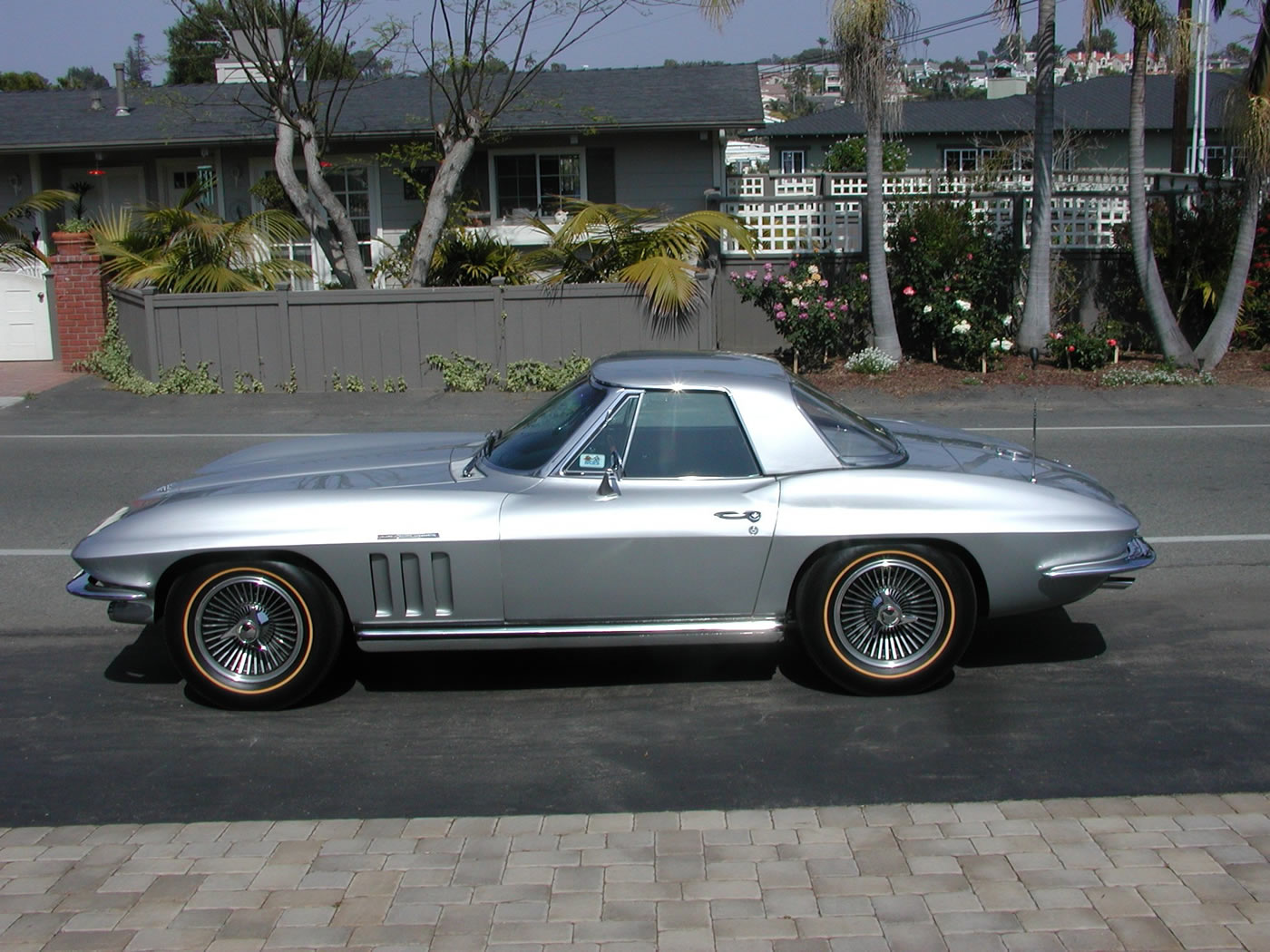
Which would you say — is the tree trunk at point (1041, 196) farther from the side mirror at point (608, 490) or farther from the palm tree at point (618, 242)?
the side mirror at point (608, 490)

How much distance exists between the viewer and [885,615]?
5332mm

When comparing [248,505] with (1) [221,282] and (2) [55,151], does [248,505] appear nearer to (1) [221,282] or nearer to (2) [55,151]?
(1) [221,282]

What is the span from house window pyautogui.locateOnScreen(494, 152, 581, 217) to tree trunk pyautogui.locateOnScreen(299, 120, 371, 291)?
15.2 ft

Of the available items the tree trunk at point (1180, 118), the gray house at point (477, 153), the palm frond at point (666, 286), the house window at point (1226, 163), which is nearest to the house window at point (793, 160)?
the gray house at point (477, 153)

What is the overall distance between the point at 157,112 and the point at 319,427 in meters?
12.6

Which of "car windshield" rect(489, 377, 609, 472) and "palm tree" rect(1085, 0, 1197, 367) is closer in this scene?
"car windshield" rect(489, 377, 609, 472)

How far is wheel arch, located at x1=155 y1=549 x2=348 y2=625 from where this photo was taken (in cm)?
518

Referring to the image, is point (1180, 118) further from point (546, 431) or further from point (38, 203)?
point (546, 431)

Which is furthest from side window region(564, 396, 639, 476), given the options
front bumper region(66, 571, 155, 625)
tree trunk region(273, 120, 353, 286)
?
tree trunk region(273, 120, 353, 286)

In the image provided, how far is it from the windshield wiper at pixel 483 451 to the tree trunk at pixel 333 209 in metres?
11.2

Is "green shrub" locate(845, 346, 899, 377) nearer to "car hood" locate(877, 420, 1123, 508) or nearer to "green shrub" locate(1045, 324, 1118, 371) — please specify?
"green shrub" locate(1045, 324, 1118, 371)

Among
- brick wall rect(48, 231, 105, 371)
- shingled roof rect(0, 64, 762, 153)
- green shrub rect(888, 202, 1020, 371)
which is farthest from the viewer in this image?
shingled roof rect(0, 64, 762, 153)

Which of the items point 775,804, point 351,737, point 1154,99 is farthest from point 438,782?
point 1154,99

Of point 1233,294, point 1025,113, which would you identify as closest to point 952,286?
point 1233,294
